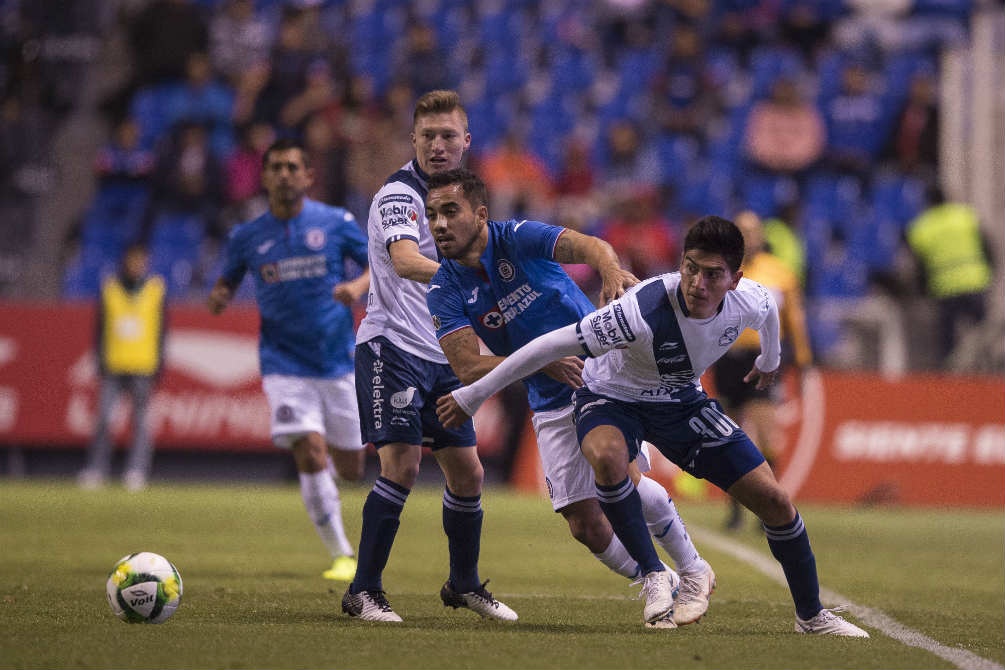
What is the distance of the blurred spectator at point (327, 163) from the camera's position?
55.9 feet

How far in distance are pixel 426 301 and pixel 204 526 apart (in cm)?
511

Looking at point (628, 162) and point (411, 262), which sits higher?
point (628, 162)

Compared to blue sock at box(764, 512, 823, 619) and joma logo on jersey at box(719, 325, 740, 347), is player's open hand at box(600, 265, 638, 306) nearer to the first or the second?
joma logo on jersey at box(719, 325, 740, 347)

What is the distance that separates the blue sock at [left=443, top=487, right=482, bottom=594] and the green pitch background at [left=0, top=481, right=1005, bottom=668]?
0.23 m

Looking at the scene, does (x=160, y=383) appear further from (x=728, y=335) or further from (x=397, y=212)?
(x=728, y=335)

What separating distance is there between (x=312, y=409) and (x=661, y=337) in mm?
3367

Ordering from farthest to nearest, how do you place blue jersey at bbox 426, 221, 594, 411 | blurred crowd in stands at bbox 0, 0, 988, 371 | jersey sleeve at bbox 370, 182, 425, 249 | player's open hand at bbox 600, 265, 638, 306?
blurred crowd in stands at bbox 0, 0, 988, 371, jersey sleeve at bbox 370, 182, 425, 249, blue jersey at bbox 426, 221, 594, 411, player's open hand at bbox 600, 265, 638, 306

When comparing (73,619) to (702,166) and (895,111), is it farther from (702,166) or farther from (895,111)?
(895,111)

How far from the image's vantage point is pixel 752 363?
1258 cm

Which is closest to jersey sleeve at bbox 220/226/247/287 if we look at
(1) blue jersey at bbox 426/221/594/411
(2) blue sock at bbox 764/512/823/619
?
(1) blue jersey at bbox 426/221/594/411

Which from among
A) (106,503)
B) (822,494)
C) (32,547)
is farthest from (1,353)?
(822,494)

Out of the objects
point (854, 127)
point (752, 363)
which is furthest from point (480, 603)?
point (854, 127)

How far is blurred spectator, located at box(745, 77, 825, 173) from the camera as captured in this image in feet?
62.3

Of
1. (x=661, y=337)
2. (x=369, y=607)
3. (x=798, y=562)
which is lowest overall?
A: (x=369, y=607)
